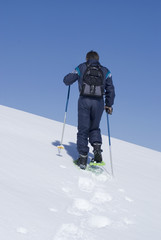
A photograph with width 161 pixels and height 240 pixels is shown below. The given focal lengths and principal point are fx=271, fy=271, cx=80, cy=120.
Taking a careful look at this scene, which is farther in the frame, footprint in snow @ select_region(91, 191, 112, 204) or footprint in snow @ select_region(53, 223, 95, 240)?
footprint in snow @ select_region(91, 191, 112, 204)

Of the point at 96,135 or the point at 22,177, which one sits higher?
the point at 96,135

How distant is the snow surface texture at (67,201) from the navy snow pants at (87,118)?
38 centimetres

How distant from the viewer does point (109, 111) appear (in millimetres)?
4613

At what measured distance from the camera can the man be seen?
4.30m

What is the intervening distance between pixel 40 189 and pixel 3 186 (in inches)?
15.8

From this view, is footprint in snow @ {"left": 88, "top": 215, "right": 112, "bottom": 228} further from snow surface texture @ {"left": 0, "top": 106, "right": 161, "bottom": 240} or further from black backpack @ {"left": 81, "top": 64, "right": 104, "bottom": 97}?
black backpack @ {"left": 81, "top": 64, "right": 104, "bottom": 97}

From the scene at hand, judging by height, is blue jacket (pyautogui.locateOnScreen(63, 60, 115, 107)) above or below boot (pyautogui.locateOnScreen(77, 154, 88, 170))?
above

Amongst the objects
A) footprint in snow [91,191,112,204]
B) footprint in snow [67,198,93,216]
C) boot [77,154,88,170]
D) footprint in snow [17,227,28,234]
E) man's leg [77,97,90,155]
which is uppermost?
man's leg [77,97,90,155]

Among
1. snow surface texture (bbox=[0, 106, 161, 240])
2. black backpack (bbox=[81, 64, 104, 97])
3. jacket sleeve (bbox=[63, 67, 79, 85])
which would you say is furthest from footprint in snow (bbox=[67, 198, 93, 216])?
jacket sleeve (bbox=[63, 67, 79, 85])

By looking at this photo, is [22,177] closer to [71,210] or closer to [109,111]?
[71,210]

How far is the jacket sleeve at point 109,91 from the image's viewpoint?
14.9 feet

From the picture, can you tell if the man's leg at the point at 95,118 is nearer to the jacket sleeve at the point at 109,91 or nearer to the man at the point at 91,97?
the man at the point at 91,97

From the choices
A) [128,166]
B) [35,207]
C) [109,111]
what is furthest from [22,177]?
[128,166]

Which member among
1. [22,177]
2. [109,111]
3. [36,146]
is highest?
[109,111]
